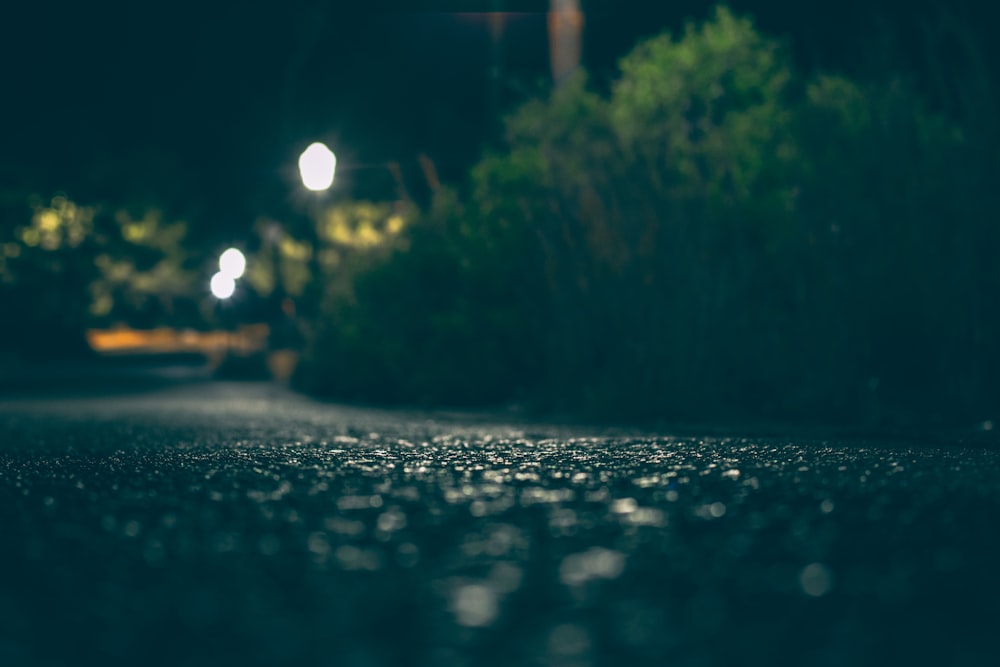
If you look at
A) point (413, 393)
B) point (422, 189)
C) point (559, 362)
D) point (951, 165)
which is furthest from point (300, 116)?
point (951, 165)

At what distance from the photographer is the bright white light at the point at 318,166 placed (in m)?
21.8

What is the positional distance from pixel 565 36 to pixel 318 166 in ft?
14.3

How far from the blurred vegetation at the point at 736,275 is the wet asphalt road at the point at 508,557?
8.05 feet

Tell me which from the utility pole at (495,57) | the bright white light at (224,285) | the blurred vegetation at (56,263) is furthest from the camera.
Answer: the blurred vegetation at (56,263)

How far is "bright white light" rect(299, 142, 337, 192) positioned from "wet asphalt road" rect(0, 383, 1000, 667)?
10458mm

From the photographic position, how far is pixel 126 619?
527cm

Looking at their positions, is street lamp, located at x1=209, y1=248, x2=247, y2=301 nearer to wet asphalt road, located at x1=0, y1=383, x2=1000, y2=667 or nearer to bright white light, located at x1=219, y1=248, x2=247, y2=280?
bright white light, located at x1=219, y1=248, x2=247, y2=280

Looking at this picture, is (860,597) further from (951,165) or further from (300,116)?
(300,116)

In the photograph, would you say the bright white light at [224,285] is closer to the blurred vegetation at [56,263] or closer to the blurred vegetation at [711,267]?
the blurred vegetation at [56,263]

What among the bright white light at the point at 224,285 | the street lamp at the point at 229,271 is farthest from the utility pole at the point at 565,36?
the bright white light at the point at 224,285

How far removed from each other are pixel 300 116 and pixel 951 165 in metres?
33.9

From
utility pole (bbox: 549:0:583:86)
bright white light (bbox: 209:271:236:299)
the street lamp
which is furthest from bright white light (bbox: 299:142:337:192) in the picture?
bright white light (bbox: 209:271:236:299)

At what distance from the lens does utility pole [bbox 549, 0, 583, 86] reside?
66.9 ft

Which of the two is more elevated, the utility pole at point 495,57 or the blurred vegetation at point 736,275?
the utility pole at point 495,57
